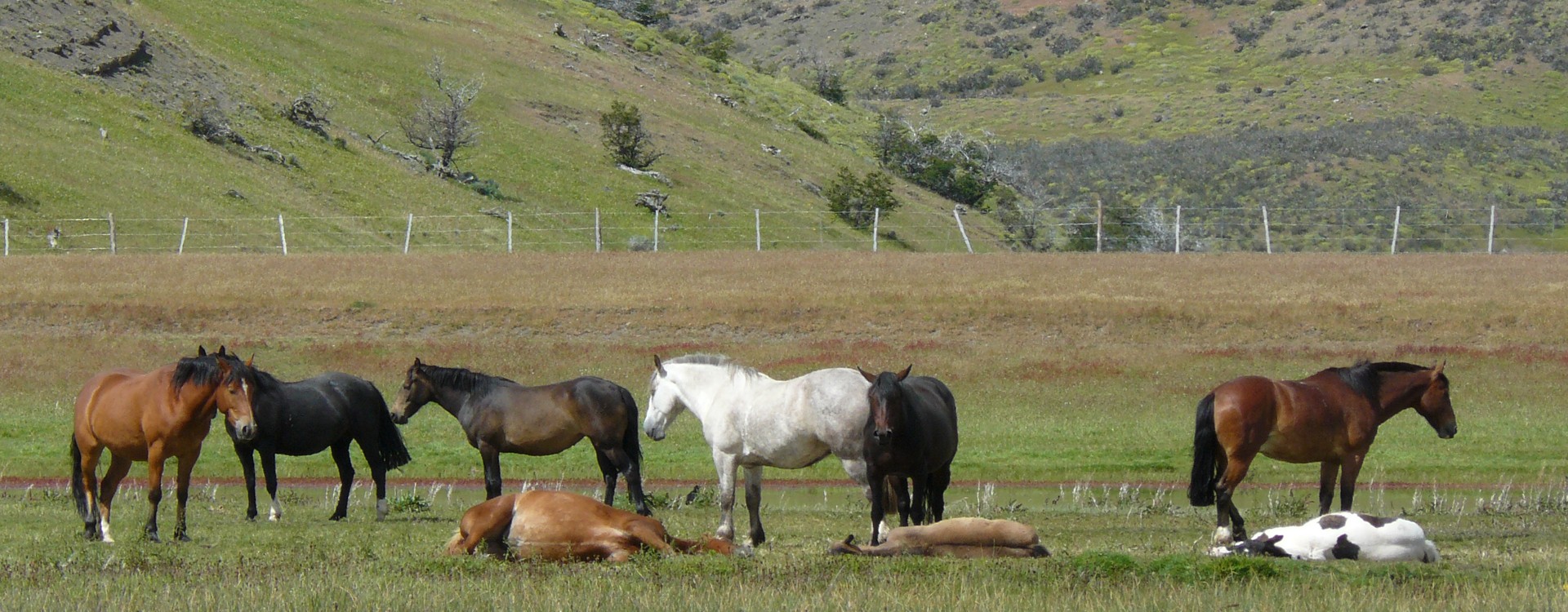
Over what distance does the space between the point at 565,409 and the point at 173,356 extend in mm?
15981

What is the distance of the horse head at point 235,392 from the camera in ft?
41.5

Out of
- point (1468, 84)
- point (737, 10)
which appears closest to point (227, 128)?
point (1468, 84)

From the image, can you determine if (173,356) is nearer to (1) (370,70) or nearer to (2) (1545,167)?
(1) (370,70)

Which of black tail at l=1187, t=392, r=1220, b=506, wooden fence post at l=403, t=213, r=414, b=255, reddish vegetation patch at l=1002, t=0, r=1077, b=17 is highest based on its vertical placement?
reddish vegetation patch at l=1002, t=0, r=1077, b=17

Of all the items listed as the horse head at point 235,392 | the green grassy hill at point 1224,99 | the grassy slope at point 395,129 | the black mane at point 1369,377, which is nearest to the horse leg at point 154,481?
the horse head at point 235,392

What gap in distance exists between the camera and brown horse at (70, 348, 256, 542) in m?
12.9

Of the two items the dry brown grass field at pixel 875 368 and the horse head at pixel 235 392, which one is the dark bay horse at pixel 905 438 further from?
the horse head at pixel 235 392

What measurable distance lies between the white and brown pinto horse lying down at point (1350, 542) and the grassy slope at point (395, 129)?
44.0 metres

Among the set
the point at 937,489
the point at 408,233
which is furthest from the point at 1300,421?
the point at 408,233

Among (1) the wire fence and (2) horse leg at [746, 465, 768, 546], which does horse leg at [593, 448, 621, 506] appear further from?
(1) the wire fence

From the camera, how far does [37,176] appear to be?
50.2m

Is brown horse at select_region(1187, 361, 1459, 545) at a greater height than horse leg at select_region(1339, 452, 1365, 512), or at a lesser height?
greater

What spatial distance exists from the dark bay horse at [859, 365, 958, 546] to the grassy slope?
40.8m

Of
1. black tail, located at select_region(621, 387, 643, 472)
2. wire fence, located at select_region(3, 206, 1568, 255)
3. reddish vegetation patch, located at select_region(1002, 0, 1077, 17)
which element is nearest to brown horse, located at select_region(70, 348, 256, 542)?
black tail, located at select_region(621, 387, 643, 472)
